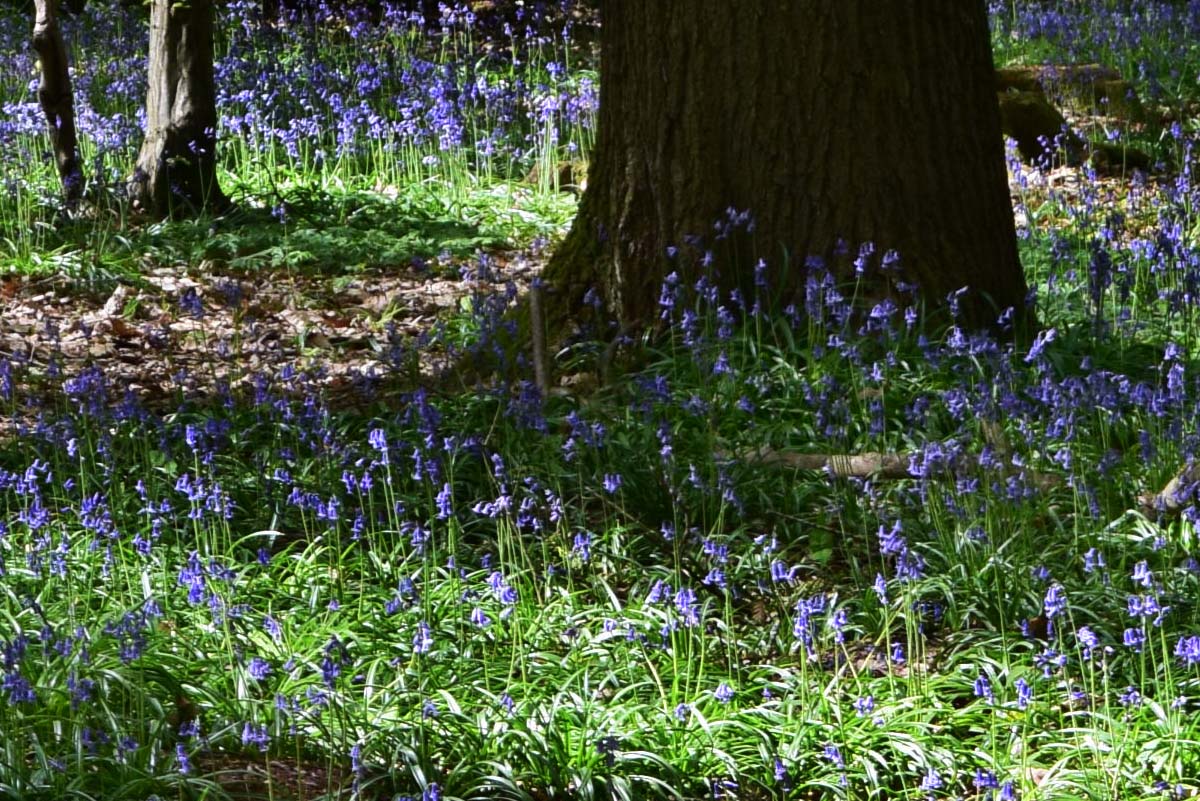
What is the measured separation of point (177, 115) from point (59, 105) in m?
0.59

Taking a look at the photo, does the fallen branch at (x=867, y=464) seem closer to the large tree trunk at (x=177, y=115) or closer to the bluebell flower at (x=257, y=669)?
the bluebell flower at (x=257, y=669)

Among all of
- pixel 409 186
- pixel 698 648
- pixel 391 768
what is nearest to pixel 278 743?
pixel 391 768

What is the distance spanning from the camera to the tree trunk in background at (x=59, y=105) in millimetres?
7648

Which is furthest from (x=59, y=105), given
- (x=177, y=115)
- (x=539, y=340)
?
(x=539, y=340)

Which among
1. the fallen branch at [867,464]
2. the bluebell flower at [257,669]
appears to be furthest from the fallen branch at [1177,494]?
the bluebell flower at [257,669]

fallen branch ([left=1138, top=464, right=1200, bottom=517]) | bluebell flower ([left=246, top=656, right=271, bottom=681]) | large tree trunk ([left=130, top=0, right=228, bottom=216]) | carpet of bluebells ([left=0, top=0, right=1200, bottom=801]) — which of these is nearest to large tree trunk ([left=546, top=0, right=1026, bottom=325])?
carpet of bluebells ([left=0, top=0, right=1200, bottom=801])

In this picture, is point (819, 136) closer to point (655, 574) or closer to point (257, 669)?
point (655, 574)

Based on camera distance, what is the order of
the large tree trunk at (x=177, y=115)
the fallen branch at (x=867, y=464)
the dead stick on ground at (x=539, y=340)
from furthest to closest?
the large tree trunk at (x=177, y=115) < the dead stick on ground at (x=539, y=340) < the fallen branch at (x=867, y=464)

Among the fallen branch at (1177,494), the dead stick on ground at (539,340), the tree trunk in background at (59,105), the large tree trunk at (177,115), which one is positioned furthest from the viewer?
the large tree trunk at (177,115)

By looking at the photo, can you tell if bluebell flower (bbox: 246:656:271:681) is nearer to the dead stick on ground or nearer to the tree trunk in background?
the dead stick on ground

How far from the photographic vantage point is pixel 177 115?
811 cm

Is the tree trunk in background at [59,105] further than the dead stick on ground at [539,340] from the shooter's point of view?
Yes

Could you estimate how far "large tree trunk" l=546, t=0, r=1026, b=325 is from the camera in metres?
5.47

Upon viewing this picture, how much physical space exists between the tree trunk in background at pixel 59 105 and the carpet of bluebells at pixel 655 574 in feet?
7.46
